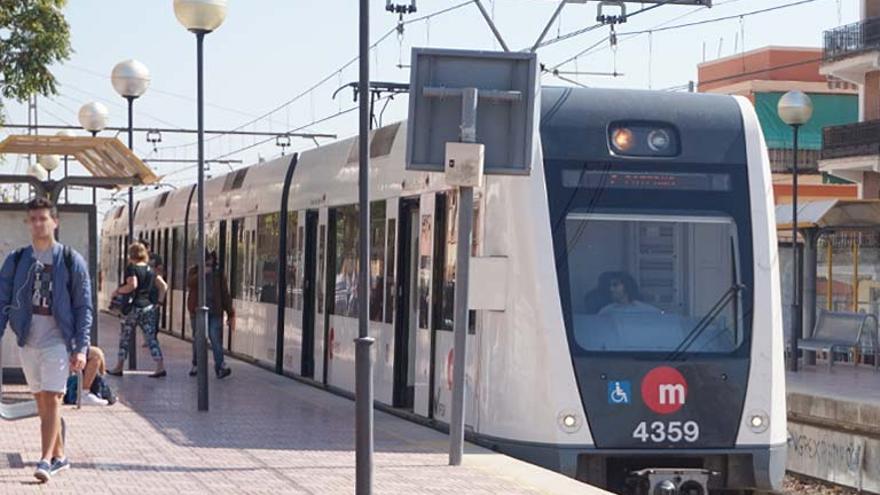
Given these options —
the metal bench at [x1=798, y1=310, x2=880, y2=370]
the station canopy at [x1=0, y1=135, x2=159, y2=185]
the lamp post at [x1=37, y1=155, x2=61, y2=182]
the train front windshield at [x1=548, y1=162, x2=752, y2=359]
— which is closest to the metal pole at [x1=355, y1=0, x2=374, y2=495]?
the train front windshield at [x1=548, y1=162, x2=752, y2=359]

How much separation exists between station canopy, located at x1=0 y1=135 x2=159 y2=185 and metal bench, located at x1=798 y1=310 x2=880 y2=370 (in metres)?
13.9

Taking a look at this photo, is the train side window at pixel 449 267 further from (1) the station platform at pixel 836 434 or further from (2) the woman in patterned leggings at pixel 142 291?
(1) the station platform at pixel 836 434

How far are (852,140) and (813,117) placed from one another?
1646 centimetres

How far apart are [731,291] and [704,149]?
3.86 ft

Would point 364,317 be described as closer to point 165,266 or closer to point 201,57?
point 201,57

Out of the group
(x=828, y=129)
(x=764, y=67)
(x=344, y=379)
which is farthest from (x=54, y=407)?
(x=764, y=67)

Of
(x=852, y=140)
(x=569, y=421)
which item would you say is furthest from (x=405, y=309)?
(x=852, y=140)

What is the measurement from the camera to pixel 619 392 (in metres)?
13.4

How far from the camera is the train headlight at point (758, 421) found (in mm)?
13594

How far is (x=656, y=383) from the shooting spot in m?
13.4

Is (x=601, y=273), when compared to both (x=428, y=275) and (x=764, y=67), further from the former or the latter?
(x=764, y=67)

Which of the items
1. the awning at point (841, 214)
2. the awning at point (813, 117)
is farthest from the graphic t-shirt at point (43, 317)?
the awning at point (813, 117)

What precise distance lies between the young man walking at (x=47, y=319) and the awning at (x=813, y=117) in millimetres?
53797

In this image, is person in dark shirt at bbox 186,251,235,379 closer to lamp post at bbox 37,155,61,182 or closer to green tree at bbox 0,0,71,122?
green tree at bbox 0,0,71,122
